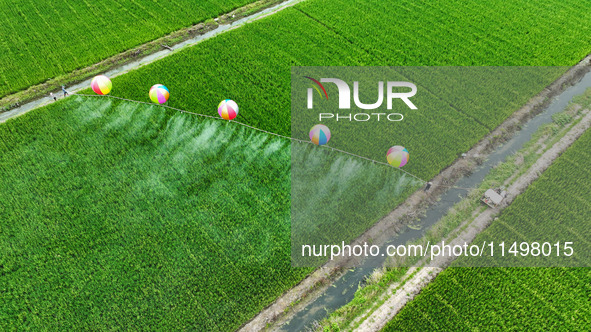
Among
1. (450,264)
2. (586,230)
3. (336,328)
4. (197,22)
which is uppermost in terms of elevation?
(197,22)

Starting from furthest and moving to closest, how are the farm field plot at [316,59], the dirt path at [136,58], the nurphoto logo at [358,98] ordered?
1. the dirt path at [136,58]
2. the nurphoto logo at [358,98]
3. the farm field plot at [316,59]

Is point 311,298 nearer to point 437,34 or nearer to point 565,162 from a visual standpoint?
point 565,162

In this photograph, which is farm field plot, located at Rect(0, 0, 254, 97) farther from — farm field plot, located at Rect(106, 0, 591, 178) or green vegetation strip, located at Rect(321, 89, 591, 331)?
green vegetation strip, located at Rect(321, 89, 591, 331)

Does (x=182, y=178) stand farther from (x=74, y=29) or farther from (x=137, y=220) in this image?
(x=74, y=29)

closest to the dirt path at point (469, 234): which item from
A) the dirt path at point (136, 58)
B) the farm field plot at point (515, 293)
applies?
the farm field plot at point (515, 293)

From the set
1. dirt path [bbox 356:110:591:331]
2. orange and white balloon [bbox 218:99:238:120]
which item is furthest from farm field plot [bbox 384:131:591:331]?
orange and white balloon [bbox 218:99:238:120]

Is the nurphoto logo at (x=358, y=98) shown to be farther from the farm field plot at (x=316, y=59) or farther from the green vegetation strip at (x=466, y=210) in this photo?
the green vegetation strip at (x=466, y=210)

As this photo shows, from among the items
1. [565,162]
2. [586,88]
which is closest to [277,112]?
[565,162]
